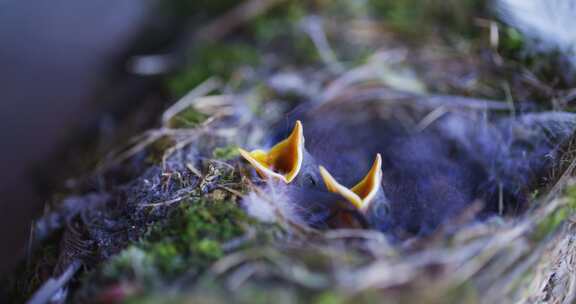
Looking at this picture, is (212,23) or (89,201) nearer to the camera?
(89,201)

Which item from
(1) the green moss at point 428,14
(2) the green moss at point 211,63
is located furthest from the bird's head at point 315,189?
(1) the green moss at point 428,14

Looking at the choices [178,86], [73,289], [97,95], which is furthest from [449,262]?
[97,95]

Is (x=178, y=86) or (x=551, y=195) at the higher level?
(x=178, y=86)

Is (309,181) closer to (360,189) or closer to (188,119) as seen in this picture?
(360,189)

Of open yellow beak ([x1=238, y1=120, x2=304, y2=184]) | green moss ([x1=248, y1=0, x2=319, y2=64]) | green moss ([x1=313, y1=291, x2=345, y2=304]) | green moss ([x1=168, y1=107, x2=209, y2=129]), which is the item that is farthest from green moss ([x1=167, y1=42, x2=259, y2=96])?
green moss ([x1=313, y1=291, x2=345, y2=304])

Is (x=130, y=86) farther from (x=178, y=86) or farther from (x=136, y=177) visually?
(x=136, y=177)

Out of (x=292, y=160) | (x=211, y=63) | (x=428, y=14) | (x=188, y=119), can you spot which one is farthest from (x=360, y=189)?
(x=428, y=14)

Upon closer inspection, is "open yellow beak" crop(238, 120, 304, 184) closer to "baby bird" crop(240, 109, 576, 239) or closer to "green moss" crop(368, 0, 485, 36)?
"baby bird" crop(240, 109, 576, 239)
